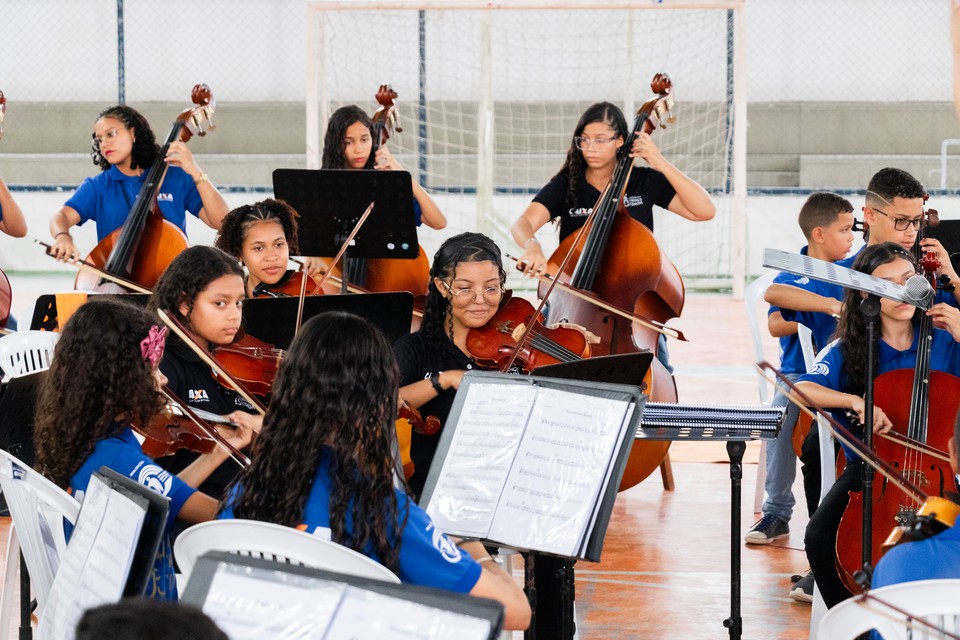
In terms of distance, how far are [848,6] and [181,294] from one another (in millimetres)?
9090

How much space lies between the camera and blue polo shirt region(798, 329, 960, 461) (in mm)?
2736

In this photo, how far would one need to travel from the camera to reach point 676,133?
30.8 feet

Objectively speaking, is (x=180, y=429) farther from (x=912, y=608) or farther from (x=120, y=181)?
(x=120, y=181)

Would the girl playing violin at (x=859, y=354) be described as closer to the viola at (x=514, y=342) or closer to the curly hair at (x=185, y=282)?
the viola at (x=514, y=342)

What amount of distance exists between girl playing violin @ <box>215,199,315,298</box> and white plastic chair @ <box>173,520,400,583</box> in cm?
172

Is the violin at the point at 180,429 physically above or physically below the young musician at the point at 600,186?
below

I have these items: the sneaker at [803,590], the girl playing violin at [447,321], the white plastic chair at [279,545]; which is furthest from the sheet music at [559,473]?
the sneaker at [803,590]

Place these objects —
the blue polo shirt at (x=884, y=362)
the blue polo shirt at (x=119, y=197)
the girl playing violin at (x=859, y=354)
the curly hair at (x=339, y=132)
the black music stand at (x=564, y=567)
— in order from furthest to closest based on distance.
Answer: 1. the blue polo shirt at (x=119, y=197)
2. the curly hair at (x=339, y=132)
3. the blue polo shirt at (x=884, y=362)
4. the girl playing violin at (x=859, y=354)
5. the black music stand at (x=564, y=567)

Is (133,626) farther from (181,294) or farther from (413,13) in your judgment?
(413,13)

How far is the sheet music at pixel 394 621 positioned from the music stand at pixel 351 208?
7.90ft

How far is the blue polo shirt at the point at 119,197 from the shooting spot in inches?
157

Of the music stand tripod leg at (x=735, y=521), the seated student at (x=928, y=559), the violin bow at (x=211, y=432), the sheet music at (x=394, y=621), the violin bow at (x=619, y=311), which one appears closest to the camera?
the sheet music at (x=394, y=621)

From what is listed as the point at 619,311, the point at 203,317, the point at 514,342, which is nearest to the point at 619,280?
the point at 619,311

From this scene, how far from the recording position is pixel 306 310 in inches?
111
